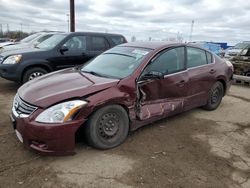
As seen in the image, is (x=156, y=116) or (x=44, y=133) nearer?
(x=44, y=133)

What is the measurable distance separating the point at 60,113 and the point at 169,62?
220 cm

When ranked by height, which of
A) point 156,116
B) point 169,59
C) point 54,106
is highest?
point 169,59

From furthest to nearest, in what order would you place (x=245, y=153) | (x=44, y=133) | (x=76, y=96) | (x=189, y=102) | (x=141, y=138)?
(x=189, y=102), (x=141, y=138), (x=245, y=153), (x=76, y=96), (x=44, y=133)

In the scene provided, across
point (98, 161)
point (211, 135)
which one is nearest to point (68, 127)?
point (98, 161)

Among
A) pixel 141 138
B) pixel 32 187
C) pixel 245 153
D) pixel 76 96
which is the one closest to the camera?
pixel 32 187

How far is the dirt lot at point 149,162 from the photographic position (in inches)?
111

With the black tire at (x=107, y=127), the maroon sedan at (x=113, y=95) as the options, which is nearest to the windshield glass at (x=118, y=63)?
the maroon sedan at (x=113, y=95)

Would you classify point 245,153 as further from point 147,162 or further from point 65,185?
point 65,185

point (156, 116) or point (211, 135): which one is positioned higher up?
point (156, 116)

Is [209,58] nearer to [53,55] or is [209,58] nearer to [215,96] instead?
[215,96]

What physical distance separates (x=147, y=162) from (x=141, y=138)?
29.0 inches

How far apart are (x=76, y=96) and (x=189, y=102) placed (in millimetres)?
2434

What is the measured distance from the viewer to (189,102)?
4688 mm

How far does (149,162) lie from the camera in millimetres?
3234
